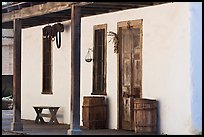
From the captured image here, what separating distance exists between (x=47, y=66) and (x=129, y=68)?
5.00m

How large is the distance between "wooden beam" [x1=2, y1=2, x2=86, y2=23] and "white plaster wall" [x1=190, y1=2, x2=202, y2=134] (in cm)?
258

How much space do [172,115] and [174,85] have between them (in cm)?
72

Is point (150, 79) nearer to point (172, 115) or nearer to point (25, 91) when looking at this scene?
point (172, 115)

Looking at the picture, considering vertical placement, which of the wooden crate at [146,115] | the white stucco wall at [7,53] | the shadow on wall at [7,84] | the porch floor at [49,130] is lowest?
the porch floor at [49,130]

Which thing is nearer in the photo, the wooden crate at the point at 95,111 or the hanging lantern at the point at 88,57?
the wooden crate at the point at 95,111

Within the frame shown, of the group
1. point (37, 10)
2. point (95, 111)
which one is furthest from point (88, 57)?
point (37, 10)

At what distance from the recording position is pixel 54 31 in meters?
20.3

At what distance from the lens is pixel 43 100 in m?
21.3

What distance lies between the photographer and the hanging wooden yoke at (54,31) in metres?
20.2

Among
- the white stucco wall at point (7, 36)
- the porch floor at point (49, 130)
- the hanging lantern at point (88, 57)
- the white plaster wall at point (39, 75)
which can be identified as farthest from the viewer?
the white stucco wall at point (7, 36)

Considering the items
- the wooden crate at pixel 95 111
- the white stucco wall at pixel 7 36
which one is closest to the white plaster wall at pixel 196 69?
the wooden crate at pixel 95 111

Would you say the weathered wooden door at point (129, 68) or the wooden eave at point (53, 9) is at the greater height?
the wooden eave at point (53, 9)

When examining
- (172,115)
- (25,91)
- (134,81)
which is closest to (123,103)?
(134,81)

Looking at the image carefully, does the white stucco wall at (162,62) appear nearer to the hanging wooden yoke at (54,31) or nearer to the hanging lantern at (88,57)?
the hanging lantern at (88,57)
